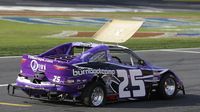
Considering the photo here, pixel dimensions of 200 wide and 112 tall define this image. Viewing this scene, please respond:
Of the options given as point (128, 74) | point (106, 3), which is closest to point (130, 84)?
point (128, 74)

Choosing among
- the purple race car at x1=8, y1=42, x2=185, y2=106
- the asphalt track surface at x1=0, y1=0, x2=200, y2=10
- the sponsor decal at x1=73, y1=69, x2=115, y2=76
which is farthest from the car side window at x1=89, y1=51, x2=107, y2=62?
the asphalt track surface at x1=0, y1=0, x2=200, y2=10

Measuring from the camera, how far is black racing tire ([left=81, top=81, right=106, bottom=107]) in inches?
485

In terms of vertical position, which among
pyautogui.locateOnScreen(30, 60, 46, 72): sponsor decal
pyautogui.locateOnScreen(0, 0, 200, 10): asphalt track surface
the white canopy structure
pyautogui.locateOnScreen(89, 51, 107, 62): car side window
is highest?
pyautogui.locateOnScreen(0, 0, 200, 10): asphalt track surface

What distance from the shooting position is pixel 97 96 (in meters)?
12.6

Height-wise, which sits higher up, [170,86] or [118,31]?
[118,31]

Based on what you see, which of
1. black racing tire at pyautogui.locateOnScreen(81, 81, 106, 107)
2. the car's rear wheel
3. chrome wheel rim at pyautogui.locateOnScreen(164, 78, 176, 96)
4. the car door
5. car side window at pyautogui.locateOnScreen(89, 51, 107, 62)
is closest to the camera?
black racing tire at pyautogui.locateOnScreen(81, 81, 106, 107)

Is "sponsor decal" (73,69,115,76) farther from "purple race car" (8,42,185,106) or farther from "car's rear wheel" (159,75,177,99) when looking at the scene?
"car's rear wheel" (159,75,177,99)

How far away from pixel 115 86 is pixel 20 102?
2.05 metres

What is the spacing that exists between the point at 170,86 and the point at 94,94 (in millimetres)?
2489

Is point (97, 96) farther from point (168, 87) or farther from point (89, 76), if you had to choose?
point (168, 87)

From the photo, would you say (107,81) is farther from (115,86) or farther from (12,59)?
(12,59)

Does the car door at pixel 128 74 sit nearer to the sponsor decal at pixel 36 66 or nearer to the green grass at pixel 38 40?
the sponsor decal at pixel 36 66

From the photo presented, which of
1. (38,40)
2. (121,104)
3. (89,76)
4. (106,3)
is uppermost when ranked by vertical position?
(106,3)

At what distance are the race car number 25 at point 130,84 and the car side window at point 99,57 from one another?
1.44 ft
